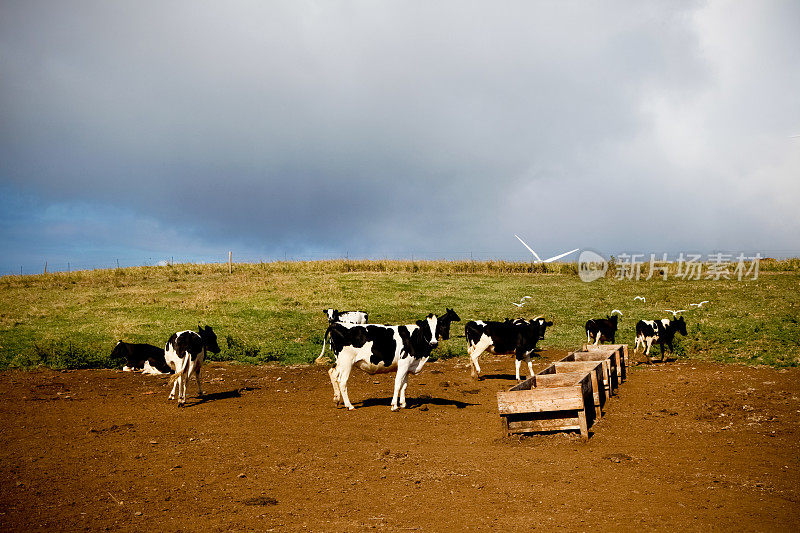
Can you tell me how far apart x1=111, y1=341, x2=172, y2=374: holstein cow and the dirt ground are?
369cm

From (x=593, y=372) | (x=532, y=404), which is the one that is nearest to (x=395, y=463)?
(x=532, y=404)

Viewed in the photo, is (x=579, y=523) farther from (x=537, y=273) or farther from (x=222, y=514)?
(x=537, y=273)

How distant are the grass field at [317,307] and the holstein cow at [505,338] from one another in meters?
5.06

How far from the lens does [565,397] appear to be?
40.1 feet

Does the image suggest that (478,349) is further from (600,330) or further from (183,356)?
(183,356)

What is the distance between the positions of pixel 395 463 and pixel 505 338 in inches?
374

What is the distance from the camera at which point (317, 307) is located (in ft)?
127

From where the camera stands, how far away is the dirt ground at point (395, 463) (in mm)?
8562

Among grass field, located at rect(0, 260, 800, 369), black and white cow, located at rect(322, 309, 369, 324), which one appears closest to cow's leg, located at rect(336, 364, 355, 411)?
black and white cow, located at rect(322, 309, 369, 324)

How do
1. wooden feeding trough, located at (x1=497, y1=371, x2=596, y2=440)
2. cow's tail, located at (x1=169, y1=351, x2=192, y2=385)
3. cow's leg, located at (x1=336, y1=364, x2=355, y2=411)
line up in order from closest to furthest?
wooden feeding trough, located at (x1=497, y1=371, x2=596, y2=440), cow's leg, located at (x1=336, y1=364, x2=355, y2=411), cow's tail, located at (x1=169, y1=351, x2=192, y2=385)

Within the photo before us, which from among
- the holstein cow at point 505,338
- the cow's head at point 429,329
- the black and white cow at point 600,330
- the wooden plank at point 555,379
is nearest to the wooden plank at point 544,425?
the wooden plank at point 555,379

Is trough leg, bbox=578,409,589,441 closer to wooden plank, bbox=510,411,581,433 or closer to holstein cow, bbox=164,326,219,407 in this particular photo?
wooden plank, bbox=510,411,581,433

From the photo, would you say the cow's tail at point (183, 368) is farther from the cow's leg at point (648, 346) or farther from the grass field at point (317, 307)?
the cow's leg at point (648, 346)

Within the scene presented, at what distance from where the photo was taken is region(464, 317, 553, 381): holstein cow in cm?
1953
